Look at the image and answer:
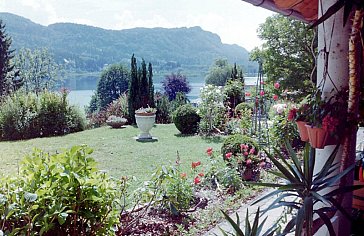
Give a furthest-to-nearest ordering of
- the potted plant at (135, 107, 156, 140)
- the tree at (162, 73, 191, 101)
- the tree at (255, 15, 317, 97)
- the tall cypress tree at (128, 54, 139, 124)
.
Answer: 1. the tree at (162, 73, 191, 101)
2. the tall cypress tree at (128, 54, 139, 124)
3. the tree at (255, 15, 317, 97)
4. the potted plant at (135, 107, 156, 140)

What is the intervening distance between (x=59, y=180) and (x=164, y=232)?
1.28m

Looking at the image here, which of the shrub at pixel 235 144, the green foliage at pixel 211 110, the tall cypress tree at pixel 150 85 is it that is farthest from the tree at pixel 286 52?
the shrub at pixel 235 144

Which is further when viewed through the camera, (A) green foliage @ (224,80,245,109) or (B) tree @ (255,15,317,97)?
(A) green foliage @ (224,80,245,109)

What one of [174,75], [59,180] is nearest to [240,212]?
[59,180]

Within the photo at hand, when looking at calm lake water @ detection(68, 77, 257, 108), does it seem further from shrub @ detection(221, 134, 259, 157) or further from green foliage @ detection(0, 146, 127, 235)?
A: green foliage @ detection(0, 146, 127, 235)

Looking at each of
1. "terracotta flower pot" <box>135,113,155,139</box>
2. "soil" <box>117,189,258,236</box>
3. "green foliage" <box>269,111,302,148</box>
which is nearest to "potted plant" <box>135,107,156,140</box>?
"terracotta flower pot" <box>135,113,155,139</box>

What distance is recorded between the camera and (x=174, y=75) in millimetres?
12852

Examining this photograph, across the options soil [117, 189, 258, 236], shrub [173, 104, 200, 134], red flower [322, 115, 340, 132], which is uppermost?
red flower [322, 115, 340, 132]

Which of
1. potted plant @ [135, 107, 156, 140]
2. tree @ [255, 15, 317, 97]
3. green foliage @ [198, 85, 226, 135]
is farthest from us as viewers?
tree @ [255, 15, 317, 97]

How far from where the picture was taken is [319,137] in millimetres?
1466

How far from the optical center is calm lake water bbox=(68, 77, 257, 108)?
9.29 m

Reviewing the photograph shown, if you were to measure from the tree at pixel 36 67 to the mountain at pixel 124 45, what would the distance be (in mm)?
610

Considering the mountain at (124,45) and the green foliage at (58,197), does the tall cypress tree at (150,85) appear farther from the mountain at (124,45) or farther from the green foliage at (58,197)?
the green foliage at (58,197)

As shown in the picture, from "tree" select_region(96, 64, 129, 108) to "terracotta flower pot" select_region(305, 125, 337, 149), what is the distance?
472 inches
